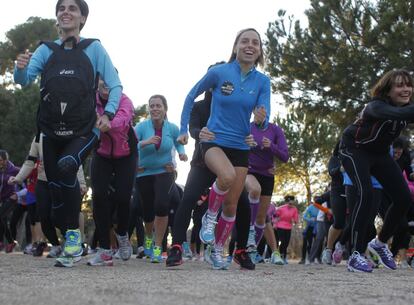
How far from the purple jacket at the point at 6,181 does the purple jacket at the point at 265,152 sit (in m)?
5.65

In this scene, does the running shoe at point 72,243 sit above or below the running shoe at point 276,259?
above

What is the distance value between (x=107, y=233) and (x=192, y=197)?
1.08 m

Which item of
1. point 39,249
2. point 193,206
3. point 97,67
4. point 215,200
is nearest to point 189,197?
point 193,206

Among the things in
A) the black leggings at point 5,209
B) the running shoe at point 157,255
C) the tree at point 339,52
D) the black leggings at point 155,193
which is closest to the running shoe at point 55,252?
the black leggings at point 155,193

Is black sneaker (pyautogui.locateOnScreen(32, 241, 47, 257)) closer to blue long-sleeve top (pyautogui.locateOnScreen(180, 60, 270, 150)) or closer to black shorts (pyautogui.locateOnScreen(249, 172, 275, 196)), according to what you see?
black shorts (pyautogui.locateOnScreen(249, 172, 275, 196))

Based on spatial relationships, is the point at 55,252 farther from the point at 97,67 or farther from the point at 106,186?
the point at 97,67

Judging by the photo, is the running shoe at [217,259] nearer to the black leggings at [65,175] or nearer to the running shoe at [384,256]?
the black leggings at [65,175]

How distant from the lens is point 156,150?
9188 mm

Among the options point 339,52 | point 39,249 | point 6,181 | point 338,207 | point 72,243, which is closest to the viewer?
point 72,243

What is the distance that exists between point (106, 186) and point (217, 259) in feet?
4.44

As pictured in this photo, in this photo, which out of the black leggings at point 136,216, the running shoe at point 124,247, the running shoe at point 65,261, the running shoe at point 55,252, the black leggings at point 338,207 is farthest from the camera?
the black leggings at point 136,216

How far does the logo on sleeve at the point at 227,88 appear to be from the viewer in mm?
6680

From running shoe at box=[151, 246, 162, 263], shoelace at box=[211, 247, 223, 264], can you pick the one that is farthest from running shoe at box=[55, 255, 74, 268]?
running shoe at box=[151, 246, 162, 263]

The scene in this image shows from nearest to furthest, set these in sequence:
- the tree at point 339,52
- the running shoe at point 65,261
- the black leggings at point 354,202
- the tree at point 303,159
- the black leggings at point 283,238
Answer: the running shoe at point 65,261
the black leggings at point 354,202
the black leggings at point 283,238
the tree at point 339,52
the tree at point 303,159
